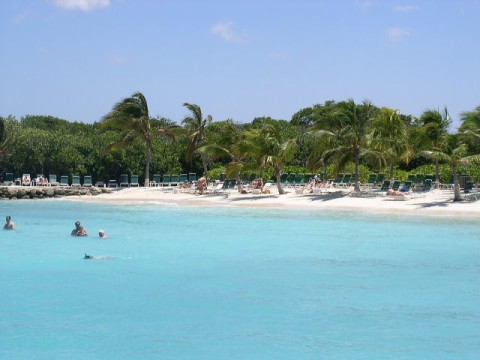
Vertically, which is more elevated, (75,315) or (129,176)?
(129,176)

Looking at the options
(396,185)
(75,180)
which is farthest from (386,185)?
(75,180)

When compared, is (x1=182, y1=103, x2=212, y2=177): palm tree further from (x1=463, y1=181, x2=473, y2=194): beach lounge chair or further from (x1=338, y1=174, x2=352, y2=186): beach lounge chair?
(x1=463, y1=181, x2=473, y2=194): beach lounge chair

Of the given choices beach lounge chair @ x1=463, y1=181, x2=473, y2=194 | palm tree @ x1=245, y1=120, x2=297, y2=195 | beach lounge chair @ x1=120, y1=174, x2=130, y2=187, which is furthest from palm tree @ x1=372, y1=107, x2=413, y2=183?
beach lounge chair @ x1=120, y1=174, x2=130, y2=187

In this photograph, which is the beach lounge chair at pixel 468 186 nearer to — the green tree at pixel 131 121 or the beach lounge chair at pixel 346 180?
the beach lounge chair at pixel 346 180

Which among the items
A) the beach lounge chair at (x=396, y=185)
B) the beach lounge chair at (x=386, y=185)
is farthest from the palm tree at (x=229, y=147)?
the beach lounge chair at (x=396, y=185)

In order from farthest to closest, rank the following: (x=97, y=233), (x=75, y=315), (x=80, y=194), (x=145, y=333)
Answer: (x=80, y=194) → (x=97, y=233) → (x=75, y=315) → (x=145, y=333)

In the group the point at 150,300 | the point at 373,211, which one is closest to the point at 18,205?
the point at 373,211

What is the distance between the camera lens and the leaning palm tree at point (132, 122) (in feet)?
149

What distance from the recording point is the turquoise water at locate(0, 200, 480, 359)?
1230cm

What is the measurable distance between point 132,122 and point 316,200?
47.5 ft

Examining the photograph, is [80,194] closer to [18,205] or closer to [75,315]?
[18,205]

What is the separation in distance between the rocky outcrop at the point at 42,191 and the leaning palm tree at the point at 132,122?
2.94m

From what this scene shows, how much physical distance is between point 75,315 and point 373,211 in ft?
63.0

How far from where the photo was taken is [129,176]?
48562mm
